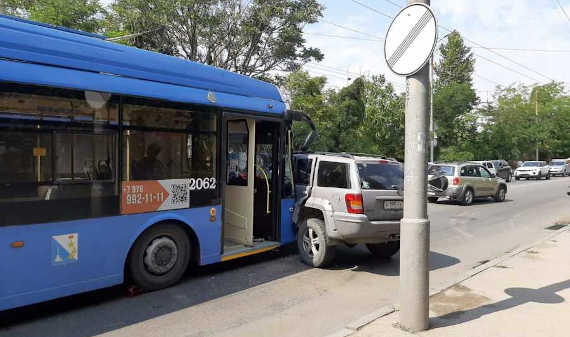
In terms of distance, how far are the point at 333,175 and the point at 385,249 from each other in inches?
72.3

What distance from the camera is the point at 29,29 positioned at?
4.82 metres

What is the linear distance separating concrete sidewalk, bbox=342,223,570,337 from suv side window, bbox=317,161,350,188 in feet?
7.52

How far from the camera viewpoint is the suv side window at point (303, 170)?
7.98m

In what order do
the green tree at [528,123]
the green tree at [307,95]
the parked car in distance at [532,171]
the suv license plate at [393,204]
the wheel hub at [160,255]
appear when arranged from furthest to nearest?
the green tree at [528,123] → the parked car in distance at [532,171] → the green tree at [307,95] → the suv license plate at [393,204] → the wheel hub at [160,255]

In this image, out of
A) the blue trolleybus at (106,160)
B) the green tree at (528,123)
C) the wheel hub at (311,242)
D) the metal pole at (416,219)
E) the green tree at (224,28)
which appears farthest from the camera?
the green tree at (528,123)

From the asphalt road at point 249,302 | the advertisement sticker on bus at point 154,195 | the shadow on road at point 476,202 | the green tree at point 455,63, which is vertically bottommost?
the asphalt road at point 249,302

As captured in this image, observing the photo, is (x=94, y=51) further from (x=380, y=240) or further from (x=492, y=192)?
(x=492, y=192)

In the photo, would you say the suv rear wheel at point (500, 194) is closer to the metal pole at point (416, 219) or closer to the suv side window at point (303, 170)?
the suv side window at point (303, 170)

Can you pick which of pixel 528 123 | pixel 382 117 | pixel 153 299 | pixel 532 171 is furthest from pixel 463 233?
pixel 528 123

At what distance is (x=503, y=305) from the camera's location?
17.4ft

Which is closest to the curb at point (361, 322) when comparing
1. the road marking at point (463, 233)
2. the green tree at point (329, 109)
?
the road marking at point (463, 233)

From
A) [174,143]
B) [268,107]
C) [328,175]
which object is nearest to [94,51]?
[174,143]

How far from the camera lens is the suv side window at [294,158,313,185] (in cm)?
798

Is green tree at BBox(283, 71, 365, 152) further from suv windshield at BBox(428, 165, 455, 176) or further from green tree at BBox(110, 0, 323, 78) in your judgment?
suv windshield at BBox(428, 165, 455, 176)
